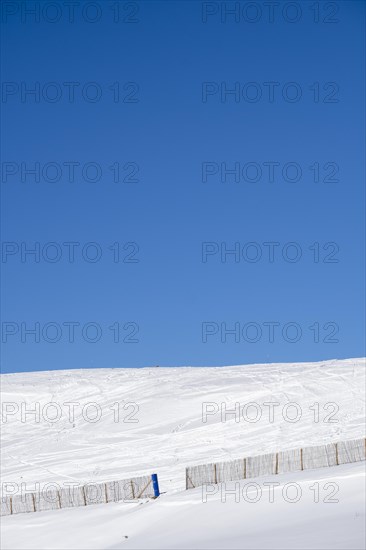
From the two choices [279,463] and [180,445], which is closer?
[279,463]

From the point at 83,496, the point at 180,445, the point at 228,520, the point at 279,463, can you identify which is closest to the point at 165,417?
the point at 180,445

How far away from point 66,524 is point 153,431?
14.5 meters

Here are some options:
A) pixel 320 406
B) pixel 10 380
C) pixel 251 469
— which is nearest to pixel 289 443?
pixel 320 406

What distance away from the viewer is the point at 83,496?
1811 cm

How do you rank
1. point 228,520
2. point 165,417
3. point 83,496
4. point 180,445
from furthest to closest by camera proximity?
1. point 165,417
2. point 180,445
3. point 83,496
4. point 228,520

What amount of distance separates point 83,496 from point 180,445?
11753 mm

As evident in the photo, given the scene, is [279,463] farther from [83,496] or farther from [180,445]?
[180,445]

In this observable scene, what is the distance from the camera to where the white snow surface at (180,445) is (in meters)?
13.9

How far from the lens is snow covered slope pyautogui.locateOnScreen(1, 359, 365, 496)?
2811 cm

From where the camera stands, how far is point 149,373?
126 feet

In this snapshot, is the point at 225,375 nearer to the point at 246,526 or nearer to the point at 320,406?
the point at 320,406

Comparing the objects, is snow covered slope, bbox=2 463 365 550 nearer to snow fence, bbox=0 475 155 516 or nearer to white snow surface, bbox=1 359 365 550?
white snow surface, bbox=1 359 365 550

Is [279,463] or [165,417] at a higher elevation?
[165,417]

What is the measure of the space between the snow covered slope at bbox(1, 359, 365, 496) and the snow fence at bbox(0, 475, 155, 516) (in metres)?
5.24
